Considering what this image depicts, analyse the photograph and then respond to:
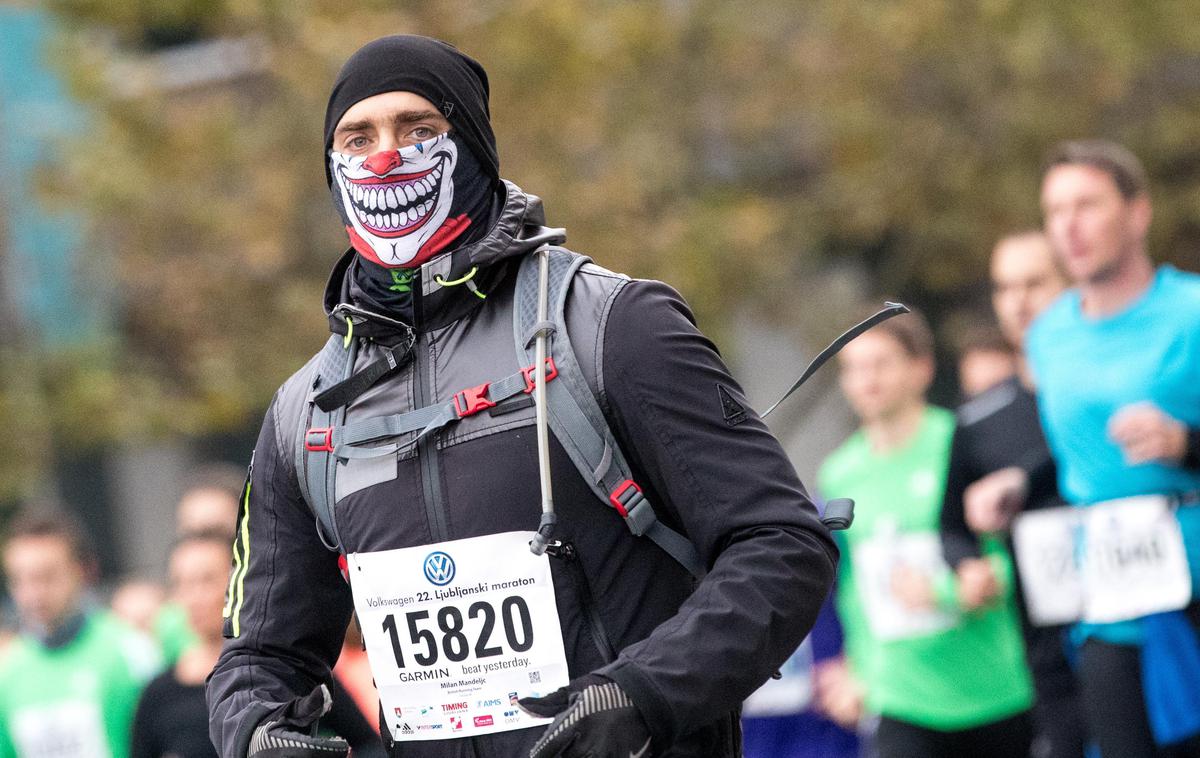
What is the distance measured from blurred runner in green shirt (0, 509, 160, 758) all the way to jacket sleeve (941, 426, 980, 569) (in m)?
3.59

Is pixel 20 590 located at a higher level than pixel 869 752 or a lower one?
higher

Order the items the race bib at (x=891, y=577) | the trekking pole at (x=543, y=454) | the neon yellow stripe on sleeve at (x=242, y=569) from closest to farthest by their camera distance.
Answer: the trekking pole at (x=543, y=454) < the neon yellow stripe on sleeve at (x=242, y=569) < the race bib at (x=891, y=577)

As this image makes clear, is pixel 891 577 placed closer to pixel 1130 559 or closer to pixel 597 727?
pixel 1130 559

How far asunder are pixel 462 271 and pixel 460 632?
2.17 feet

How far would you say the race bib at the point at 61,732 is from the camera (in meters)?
8.34

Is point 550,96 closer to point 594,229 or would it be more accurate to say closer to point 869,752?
Answer: point 594,229

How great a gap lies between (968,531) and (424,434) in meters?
4.36

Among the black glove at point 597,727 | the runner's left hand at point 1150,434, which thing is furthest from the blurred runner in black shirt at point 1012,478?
the black glove at point 597,727

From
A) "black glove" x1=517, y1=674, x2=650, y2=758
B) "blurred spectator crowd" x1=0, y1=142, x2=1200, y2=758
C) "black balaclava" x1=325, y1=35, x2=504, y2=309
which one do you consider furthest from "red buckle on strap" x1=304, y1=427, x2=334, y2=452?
"black glove" x1=517, y1=674, x2=650, y2=758

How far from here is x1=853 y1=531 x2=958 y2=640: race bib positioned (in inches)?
295

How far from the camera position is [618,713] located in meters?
3.05

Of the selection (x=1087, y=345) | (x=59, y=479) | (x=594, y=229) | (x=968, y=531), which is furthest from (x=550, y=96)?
(x=59, y=479)

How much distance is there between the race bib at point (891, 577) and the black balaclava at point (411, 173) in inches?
165

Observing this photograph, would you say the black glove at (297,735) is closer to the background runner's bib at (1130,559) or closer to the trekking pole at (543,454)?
the trekking pole at (543,454)
